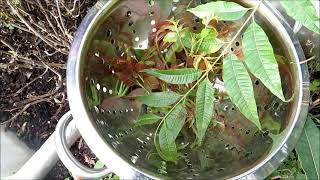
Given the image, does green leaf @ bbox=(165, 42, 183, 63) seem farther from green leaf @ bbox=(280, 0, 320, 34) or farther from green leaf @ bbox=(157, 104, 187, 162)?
green leaf @ bbox=(280, 0, 320, 34)

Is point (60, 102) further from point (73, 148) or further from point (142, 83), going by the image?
point (142, 83)

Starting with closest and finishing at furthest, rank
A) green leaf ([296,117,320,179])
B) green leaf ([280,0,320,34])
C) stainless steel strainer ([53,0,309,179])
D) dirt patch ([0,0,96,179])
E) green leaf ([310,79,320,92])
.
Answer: green leaf ([280,0,320,34]) < stainless steel strainer ([53,0,309,179]) < green leaf ([296,117,320,179]) < green leaf ([310,79,320,92]) < dirt patch ([0,0,96,179])

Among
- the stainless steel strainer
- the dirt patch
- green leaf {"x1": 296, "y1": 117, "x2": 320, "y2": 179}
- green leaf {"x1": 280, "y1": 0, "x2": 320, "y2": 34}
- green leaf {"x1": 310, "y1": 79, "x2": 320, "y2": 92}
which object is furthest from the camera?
the dirt patch

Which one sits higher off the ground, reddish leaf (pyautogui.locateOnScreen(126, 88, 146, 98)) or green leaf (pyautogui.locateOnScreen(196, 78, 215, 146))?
green leaf (pyautogui.locateOnScreen(196, 78, 215, 146))

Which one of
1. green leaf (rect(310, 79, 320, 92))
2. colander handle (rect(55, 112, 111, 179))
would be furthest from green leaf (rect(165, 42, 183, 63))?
green leaf (rect(310, 79, 320, 92))

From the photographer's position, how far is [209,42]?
81cm

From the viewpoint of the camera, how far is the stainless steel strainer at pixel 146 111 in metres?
0.77

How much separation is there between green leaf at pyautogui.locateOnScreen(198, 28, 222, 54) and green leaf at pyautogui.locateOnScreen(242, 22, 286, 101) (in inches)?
3.3

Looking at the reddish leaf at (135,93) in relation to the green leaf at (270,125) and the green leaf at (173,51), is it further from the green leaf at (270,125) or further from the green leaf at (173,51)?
the green leaf at (270,125)

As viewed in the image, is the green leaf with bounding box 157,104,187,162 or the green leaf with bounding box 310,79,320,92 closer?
the green leaf with bounding box 157,104,187,162

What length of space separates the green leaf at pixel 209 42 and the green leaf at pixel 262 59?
0.08 m

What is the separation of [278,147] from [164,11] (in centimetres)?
29

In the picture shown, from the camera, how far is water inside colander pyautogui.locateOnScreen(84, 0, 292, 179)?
82cm

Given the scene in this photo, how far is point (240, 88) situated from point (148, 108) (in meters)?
0.22
